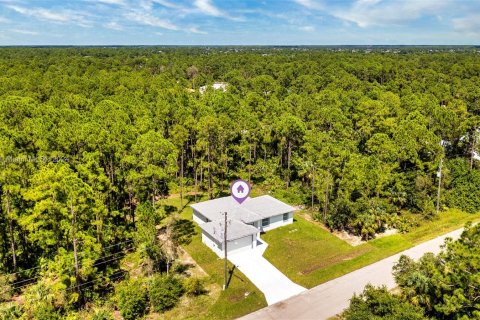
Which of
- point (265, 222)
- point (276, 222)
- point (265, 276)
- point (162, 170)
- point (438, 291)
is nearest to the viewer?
point (438, 291)

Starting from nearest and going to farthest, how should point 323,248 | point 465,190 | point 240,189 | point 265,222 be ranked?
1. point 240,189
2. point 323,248
3. point 265,222
4. point 465,190

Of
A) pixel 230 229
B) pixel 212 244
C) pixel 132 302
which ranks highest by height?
pixel 230 229

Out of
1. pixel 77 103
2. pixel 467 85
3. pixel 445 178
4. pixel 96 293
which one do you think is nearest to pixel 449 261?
pixel 96 293

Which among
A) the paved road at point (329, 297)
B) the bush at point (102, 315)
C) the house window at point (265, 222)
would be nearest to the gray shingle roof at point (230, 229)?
the house window at point (265, 222)

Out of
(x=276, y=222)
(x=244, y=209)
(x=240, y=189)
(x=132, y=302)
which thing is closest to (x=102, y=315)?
(x=132, y=302)

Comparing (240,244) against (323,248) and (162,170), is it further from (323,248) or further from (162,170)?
(162,170)

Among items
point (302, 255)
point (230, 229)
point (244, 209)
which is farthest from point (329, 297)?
point (244, 209)

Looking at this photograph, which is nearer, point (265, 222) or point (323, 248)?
point (323, 248)

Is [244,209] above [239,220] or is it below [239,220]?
above
